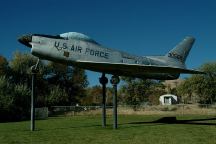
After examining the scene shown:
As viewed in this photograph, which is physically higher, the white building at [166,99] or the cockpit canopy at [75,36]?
the cockpit canopy at [75,36]

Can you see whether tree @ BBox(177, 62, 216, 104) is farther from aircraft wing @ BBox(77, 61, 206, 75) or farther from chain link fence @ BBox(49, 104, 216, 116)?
aircraft wing @ BBox(77, 61, 206, 75)

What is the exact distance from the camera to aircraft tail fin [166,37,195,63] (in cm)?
3041

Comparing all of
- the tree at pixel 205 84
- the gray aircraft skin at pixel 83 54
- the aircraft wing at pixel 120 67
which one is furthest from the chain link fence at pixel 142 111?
the tree at pixel 205 84

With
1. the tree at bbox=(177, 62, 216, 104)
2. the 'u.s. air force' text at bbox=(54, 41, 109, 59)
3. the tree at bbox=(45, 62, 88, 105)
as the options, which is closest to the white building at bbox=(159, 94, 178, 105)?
the tree at bbox=(177, 62, 216, 104)

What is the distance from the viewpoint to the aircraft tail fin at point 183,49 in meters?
30.4

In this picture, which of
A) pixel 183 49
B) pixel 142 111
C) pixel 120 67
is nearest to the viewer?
pixel 120 67

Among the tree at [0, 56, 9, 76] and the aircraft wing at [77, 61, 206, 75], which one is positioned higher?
the tree at [0, 56, 9, 76]

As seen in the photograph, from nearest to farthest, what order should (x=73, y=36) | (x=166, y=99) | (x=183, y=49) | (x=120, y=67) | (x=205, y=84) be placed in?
(x=73, y=36) < (x=120, y=67) < (x=183, y=49) < (x=205, y=84) < (x=166, y=99)

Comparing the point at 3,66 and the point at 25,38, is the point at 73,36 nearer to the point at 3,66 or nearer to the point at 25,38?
the point at 25,38

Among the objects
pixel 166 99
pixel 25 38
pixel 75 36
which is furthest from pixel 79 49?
pixel 166 99

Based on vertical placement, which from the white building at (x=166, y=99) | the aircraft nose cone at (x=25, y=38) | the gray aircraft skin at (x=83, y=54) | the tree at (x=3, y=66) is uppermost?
the tree at (x=3, y=66)

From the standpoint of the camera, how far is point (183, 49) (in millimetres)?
30953

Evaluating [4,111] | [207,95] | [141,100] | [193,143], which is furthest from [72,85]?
[193,143]

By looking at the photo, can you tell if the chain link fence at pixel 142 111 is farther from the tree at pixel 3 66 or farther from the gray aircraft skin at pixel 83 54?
the gray aircraft skin at pixel 83 54
